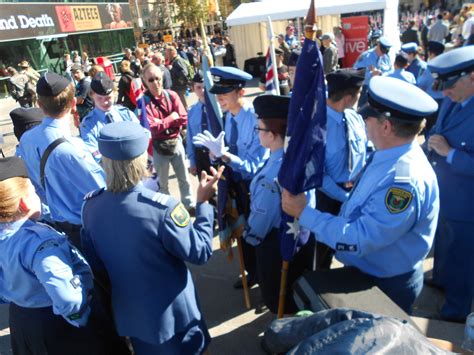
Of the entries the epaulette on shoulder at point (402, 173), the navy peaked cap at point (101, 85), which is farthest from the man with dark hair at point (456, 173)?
the navy peaked cap at point (101, 85)

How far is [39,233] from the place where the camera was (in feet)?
6.03

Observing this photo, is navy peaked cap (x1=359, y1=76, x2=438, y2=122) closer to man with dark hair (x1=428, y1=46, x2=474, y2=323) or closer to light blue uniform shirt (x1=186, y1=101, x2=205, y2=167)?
man with dark hair (x1=428, y1=46, x2=474, y2=323)

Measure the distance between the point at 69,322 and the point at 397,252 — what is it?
5.68ft

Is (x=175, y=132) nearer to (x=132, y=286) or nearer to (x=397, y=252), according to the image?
(x=132, y=286)

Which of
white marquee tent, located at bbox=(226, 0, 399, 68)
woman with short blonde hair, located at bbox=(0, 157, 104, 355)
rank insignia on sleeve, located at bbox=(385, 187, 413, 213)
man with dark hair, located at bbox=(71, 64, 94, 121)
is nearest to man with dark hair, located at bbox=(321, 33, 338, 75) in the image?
white marquee tent, located at bbox=(226, 0, 399, 68)

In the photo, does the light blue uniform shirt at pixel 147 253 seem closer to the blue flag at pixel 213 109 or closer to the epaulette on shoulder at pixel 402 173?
the epaulette on shoulder at pixel 402 173

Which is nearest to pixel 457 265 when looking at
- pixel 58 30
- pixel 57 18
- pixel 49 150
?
pixel 49 150

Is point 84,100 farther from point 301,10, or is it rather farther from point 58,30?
point 58,30

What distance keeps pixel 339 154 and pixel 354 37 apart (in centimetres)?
1175

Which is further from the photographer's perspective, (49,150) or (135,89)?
(135,89)

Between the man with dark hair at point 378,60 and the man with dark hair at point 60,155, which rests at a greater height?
the man with dark hair at point 60,155

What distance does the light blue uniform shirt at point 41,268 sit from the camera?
1.79 metres

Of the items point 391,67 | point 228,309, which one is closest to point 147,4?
point 391,67

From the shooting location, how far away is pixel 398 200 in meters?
1.81
